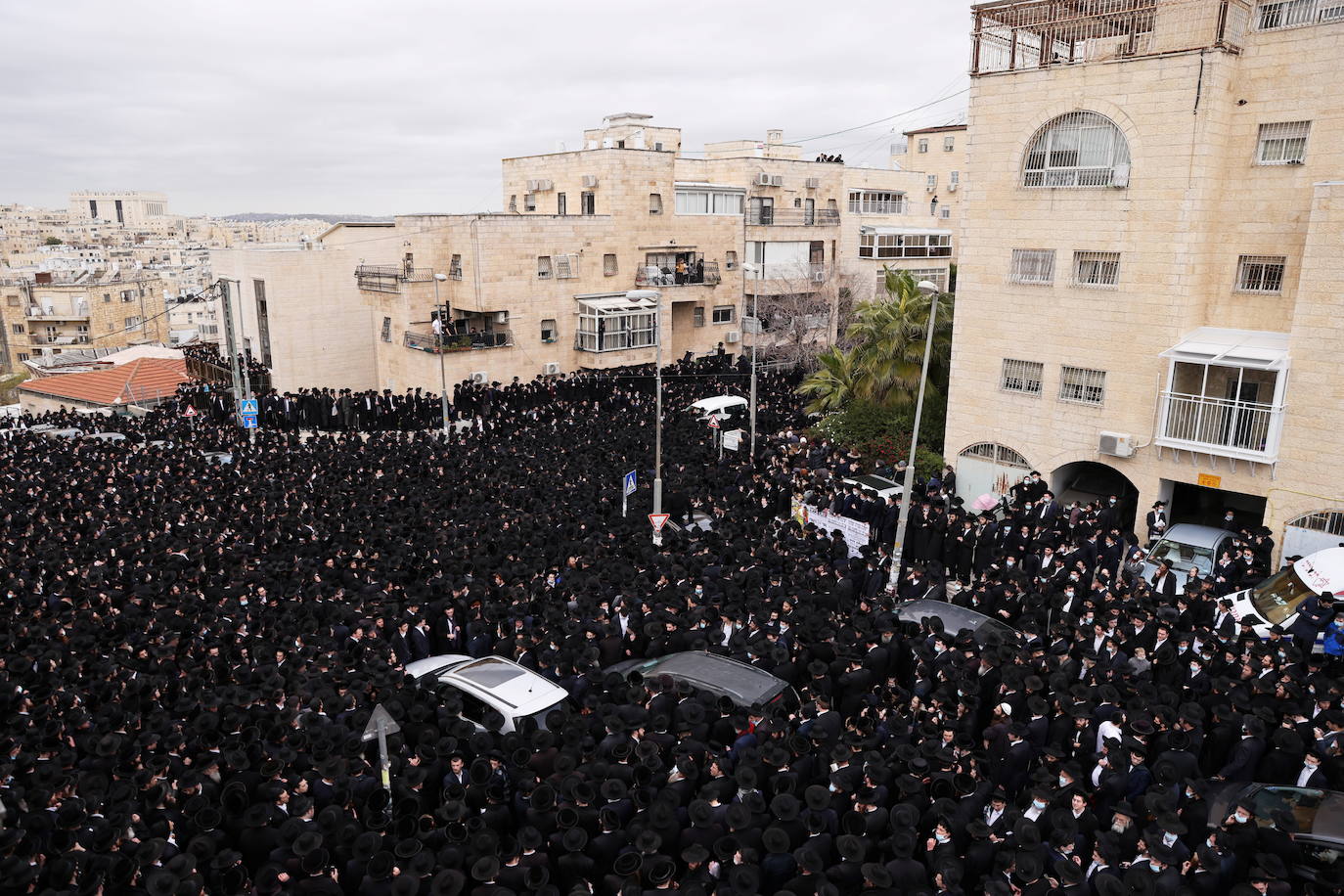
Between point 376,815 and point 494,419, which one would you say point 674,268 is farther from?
point 376,815

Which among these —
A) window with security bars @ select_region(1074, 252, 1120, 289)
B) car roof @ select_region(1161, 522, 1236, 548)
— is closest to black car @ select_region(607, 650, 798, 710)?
car roof @ select_region(1161, 522, 1236, 548)

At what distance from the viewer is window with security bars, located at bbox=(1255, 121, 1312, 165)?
16.0m

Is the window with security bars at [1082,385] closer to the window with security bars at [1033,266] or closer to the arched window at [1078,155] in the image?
the window with security bars at [1033,266]

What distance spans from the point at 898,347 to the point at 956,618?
10723 millimetres

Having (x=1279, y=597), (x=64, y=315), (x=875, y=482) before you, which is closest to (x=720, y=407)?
(x=875, y=482)

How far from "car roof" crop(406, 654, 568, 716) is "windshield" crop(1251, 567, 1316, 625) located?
32.6 feet

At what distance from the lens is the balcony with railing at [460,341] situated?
32.8m

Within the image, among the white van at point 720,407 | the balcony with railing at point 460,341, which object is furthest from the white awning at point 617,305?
the white van at point 720,407

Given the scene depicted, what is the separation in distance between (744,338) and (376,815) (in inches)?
1407

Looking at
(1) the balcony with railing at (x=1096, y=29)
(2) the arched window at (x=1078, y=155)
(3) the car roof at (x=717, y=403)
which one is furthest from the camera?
(3) the car roof at (x=717, y=403)

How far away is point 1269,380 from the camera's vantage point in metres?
16.9

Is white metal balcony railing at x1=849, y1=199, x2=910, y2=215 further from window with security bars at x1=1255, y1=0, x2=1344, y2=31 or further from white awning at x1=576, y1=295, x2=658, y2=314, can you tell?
window with security bars at x1=1255, y1=0, x2=1344, y2=31

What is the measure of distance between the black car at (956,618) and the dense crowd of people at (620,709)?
15.8 inches

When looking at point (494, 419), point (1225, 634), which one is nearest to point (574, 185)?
point (494, 419)
